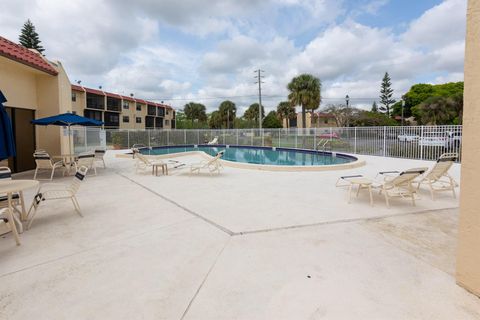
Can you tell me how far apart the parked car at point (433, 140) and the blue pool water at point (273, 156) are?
3180mm

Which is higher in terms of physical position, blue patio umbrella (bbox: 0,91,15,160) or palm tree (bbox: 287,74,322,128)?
palm tree (bbox: 287,74,322,128)

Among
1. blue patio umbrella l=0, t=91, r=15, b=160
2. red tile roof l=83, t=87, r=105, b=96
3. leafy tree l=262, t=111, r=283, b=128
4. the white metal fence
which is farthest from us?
leafy tree l=262, t=111, r=283, b=128

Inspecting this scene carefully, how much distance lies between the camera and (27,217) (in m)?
4.41

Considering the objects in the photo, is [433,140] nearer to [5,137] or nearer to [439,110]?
[5,137]

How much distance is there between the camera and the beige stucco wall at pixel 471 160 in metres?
2.20

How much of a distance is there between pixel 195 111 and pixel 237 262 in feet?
180

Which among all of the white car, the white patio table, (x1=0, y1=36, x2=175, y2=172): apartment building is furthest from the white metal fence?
the white patio table

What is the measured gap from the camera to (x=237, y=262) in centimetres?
295

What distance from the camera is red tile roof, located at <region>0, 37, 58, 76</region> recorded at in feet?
25.1

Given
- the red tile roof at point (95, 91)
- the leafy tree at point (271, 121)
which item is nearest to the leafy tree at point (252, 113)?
the leafy tree at point (271, 121)

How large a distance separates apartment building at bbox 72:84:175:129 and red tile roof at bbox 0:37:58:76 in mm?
28345

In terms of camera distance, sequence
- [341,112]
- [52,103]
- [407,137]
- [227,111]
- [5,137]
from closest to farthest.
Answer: [5,137] → [52,103] → [407,137] → [341,112] → [227,111]

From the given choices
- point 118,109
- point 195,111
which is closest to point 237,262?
point 118,109

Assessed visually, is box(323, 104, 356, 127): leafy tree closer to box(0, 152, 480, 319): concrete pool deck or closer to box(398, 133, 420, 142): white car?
box(398, 133, 420, 142): white car
